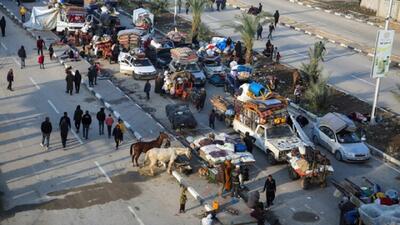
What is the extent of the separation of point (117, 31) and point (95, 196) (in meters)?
25.9

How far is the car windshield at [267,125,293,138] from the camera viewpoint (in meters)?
27.5

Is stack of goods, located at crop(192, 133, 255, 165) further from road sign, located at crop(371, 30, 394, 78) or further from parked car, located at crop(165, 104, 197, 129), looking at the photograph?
road sign, located at crop(371, 30, 394, 78)

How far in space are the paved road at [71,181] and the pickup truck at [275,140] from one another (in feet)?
15.1

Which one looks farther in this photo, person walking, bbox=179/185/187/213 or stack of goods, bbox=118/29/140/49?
stack of goods, bbox=118/29/140/49

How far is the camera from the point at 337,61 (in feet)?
142

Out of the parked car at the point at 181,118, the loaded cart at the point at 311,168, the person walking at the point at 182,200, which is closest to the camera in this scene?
the person walking at the point at 182,200

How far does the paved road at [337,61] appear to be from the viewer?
121 ft

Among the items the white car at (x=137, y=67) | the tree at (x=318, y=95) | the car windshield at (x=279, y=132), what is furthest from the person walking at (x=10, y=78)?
the tree at (x=318, y=95)

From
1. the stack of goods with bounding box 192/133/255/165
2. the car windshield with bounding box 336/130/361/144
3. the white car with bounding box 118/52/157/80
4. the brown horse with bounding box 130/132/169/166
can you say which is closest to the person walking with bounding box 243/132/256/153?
the stack of goods with bounding box 192/133/255/165

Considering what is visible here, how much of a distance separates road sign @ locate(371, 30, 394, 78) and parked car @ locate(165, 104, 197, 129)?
9.39m

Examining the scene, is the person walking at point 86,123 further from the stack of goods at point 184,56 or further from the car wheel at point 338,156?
the car wheel at point 338,156

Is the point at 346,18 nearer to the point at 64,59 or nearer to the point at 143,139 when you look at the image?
the point at 64,59

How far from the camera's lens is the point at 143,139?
96.3 feet

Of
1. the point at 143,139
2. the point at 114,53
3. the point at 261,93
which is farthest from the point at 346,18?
the point at 143,139
